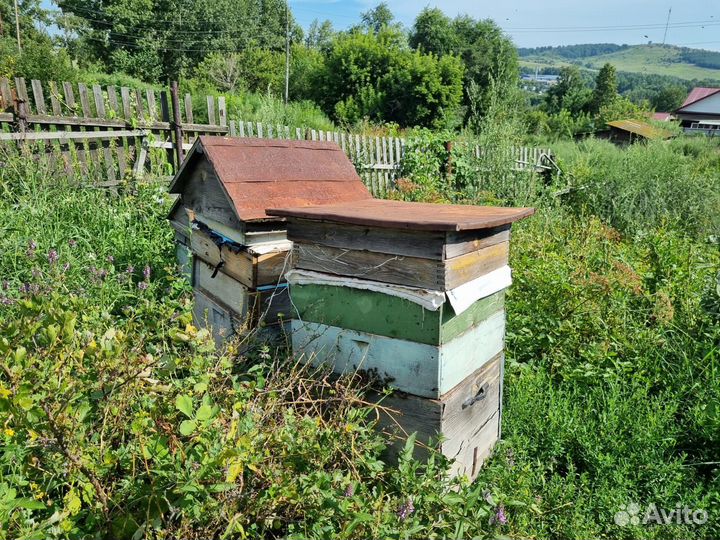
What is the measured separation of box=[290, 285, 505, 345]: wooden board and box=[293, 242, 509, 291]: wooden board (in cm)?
9

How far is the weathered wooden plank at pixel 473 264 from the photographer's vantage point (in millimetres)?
2232

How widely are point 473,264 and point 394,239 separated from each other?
1.44 feet

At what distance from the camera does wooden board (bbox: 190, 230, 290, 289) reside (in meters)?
2.92

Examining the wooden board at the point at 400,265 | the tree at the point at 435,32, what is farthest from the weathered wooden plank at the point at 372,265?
the tree at the point at 435,32

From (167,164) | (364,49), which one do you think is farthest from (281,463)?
(364,49)

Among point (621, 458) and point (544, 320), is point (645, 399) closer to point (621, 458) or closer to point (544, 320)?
point (621, 458)

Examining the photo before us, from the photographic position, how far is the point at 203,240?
11.4 feet

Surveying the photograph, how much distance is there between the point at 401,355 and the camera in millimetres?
2352

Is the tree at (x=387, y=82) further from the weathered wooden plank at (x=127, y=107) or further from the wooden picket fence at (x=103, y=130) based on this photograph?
the weathered wooden plank at (x=127, y=107)

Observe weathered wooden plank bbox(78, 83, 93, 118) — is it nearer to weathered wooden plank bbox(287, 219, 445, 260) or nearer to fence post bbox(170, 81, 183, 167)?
fence post bbox(170, 81, 183, 167)

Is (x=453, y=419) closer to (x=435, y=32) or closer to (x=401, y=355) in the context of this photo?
(x=401, y=355)

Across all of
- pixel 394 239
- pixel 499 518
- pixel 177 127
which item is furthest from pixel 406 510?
pixel 177 127

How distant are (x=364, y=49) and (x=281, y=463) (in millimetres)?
31739

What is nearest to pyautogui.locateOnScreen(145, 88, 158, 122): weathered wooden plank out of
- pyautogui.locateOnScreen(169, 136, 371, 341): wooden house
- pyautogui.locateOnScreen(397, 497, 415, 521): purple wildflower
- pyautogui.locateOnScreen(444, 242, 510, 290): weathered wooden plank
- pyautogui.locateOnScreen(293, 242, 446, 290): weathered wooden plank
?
pyautogui.locateOnScreen(169, 136, 371, 341): wooden house
